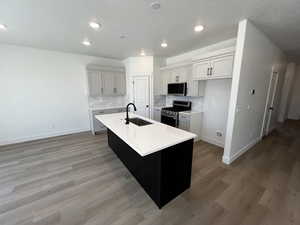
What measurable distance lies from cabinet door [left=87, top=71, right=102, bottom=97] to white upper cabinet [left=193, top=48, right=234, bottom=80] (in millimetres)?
3252

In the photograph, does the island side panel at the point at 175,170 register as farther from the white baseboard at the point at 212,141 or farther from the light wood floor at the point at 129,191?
the white baseboard at the point at 212,141

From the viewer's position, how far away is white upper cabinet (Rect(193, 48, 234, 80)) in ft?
8.85

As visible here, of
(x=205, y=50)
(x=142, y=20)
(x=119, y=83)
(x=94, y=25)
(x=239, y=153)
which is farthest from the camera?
(x=119, y=83)

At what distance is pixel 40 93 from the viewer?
12.8ft

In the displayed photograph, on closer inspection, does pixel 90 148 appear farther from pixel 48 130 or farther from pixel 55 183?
pixel 48 130

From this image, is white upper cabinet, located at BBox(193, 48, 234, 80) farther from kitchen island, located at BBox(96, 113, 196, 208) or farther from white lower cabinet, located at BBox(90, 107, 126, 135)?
white lower cabinet, located at BBox(90, 107, 126, 135)

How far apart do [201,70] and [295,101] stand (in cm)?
702

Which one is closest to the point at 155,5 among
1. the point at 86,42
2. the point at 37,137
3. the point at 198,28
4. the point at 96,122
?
the point at 198,28

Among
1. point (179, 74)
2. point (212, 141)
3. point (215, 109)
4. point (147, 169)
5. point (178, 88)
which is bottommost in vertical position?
point (212, 141)

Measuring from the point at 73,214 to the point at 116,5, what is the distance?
2869 mm

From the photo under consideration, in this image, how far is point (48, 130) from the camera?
13.6ft

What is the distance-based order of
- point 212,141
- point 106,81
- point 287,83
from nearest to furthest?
1. point 212,141
2. point 106,81
3. point 287,83

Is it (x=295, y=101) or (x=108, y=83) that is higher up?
(x=108, y=83)

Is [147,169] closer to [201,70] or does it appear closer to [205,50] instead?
[201,70]
